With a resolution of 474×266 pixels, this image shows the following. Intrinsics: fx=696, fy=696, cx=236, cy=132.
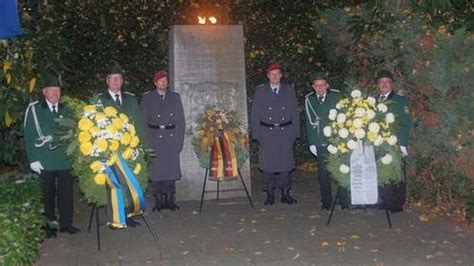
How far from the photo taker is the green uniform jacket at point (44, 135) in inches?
303

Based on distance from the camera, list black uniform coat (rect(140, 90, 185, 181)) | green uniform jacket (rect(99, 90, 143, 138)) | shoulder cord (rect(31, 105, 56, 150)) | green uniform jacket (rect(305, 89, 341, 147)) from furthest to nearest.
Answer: black uniform coat (rect(140, 90, 185, 181))
green uniform jacket (rect(305, 89, 341, 147))
green uniform jacket (rect(99, 90, 143, 138))
shoulder cord (rect(31, 105, 56, 150))

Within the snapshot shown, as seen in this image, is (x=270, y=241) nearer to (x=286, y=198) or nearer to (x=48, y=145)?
(x=286, y=198)

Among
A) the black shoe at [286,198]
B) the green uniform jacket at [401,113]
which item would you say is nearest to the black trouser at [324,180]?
the black shoe at [286,198]

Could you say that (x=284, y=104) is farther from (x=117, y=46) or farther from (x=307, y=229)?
(x=117, y=46)

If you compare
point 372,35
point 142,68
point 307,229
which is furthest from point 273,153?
point 142,68

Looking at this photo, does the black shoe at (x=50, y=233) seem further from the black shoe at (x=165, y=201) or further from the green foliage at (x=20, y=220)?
the black shoe at (x=165, y=201)

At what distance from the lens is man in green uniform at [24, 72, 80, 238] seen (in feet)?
25.3

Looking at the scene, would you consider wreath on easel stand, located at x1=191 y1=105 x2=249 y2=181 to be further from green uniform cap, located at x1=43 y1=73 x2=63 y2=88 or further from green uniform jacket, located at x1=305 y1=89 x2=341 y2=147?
green uniform cap, located at x1=43 y1=73 x2=63 y2=88

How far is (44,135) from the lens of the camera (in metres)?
7.70

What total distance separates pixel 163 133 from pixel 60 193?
168cm

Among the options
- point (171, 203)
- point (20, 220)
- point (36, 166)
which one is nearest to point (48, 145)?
point (36, 166)

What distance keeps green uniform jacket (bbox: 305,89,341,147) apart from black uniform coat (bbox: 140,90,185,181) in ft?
5.47

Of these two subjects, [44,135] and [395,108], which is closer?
[44,135]

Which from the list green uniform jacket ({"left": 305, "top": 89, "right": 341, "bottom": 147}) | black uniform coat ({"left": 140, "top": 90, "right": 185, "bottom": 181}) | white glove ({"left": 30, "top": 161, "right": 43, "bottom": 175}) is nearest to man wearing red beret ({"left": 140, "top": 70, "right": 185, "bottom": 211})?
black uniform coat ({"left": 140, "top": 90, "right": 185, "bottom": 181})
